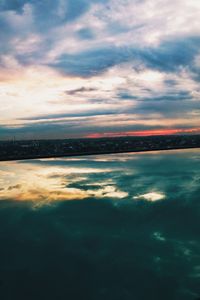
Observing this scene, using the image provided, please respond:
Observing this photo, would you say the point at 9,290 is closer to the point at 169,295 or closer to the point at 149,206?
the point at 169,295

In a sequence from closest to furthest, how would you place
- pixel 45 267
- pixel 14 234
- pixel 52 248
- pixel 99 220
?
pixel 45 267, pixel 52 248, pixel 14 234, pixel 99 220

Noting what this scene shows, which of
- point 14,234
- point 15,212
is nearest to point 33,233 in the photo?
point 14,234

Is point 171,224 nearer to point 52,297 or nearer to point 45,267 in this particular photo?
point 45,267

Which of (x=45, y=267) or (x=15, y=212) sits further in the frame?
(x=15, y=212)

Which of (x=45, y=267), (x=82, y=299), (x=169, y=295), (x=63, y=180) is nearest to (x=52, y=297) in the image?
(x=82, y=299)

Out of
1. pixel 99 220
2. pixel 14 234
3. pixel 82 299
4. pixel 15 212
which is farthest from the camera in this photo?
pixel 15 212

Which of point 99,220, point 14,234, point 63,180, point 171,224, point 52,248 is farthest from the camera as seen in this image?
point 63,180
